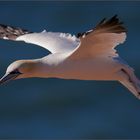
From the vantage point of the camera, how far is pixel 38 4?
1612 centimetres

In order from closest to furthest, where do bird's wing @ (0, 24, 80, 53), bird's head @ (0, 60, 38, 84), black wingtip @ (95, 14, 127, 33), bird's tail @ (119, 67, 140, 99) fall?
black wingtip @ (95, 14, 127, 33) → bird's head @ (0, 60, 38, 84) → bird's tail @ (119, 67, 140, 99) → bird's wing @ (0, 24, 80, 53)

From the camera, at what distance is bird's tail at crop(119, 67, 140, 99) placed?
23.1 ft

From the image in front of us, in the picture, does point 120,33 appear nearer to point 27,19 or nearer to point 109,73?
point 109,73

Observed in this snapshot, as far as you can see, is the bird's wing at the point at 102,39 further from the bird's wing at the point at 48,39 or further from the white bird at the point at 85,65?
the bird's wing at the point at 48,39

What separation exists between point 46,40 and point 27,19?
7481 millimetres

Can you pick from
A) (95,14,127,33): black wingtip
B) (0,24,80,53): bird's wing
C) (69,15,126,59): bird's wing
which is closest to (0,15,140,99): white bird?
(69,15,126,59): bird's wing

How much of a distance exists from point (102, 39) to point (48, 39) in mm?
1200

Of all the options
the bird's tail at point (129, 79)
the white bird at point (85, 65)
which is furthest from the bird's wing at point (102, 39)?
the bird's tail at point (129, 79)

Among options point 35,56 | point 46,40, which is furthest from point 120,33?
point 35,56

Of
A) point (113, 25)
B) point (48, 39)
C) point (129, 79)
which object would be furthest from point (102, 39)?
point (48, 39)

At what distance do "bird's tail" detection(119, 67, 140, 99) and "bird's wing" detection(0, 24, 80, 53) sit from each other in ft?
1.87

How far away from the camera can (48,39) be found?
7828 millimetres

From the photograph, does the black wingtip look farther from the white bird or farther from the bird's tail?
the bird's tail

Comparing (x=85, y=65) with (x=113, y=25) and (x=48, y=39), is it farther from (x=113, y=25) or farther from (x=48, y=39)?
(x=48, y=39)
